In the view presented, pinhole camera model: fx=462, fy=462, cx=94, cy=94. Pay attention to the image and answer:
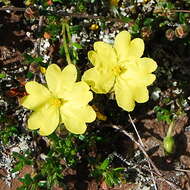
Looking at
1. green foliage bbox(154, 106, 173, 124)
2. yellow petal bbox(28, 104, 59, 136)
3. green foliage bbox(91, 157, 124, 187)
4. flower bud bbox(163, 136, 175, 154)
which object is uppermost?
yellow petal bbox(28, 104, 59, 136)

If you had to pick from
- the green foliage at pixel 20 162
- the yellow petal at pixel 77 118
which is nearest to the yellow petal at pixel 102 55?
the yellow petal at pixel 77 118

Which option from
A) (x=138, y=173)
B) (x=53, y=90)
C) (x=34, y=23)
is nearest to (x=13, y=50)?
(x=34, y=23)

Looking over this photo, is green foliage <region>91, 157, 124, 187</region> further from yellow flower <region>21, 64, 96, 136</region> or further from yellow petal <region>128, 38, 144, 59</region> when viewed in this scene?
yellow petal <region>128, 38, 144, 59</region>

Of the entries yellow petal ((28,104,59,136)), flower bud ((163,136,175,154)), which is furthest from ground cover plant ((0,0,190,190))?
yellow petal ((28,104,59,136))

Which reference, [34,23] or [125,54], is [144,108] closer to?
[125,54]

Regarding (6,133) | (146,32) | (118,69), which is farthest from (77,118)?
(146,32)

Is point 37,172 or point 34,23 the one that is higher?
point 34,23
